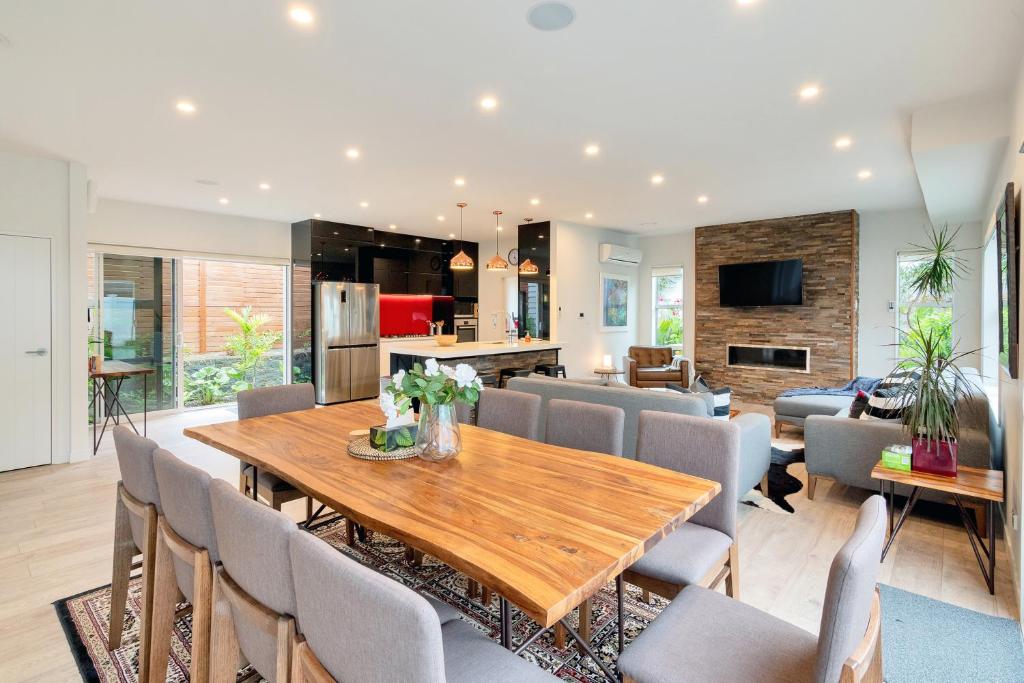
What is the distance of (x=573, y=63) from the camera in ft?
9.28

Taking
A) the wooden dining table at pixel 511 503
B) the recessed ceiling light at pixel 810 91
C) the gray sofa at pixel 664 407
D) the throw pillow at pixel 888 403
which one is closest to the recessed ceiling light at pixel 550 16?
the recessed ceiling light at pixel 810 91

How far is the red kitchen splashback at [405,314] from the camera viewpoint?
28.8 ft

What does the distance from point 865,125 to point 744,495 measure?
9.24 ft

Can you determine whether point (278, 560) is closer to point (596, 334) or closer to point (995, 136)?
point (995, 136)

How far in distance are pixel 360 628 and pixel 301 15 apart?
2575mm

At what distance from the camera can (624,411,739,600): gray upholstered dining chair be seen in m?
1.70

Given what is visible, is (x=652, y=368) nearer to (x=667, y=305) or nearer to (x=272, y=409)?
(x=667, y=305)

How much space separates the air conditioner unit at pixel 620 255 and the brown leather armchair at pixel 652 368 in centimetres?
145

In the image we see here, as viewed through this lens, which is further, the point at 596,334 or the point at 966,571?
the point at 596,334

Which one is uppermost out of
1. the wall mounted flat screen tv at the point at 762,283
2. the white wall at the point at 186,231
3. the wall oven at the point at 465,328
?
the white wall at the point at 186,231

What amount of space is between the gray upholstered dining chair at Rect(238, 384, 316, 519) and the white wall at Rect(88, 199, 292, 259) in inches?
185

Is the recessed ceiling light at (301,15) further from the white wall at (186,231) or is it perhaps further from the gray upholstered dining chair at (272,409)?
the white wall at (186,231)

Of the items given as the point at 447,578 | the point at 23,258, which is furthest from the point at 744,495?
the point at 23,258

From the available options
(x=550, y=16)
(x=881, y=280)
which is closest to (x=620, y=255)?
(x=881, y=280)
